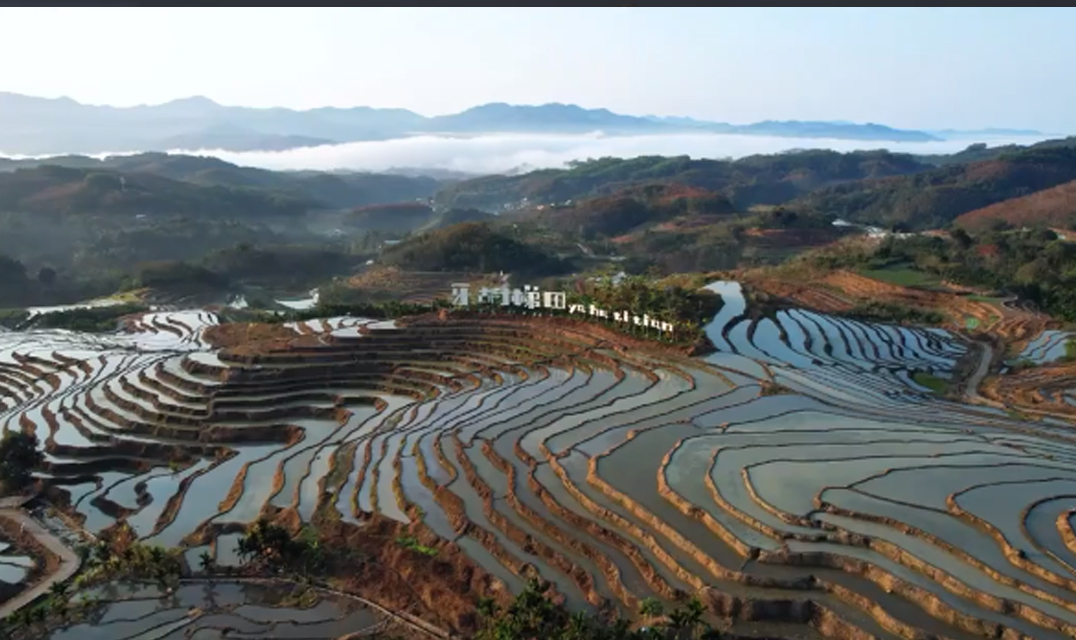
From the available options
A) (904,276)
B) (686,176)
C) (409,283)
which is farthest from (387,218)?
(904,276)

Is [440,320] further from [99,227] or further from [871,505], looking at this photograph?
[99,227]

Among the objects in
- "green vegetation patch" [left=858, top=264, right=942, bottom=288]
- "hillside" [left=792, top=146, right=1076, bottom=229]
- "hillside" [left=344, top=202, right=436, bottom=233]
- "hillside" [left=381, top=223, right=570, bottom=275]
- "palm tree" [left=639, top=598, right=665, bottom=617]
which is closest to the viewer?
"palm tree" [left=639, top=598, right=665, bottom=617]

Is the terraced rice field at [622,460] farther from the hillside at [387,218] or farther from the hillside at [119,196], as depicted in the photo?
the hillside at [387,218]

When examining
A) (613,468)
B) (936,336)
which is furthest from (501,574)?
(936,336)

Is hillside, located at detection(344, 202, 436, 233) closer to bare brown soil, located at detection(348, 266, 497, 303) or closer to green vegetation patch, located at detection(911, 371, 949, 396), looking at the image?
bare brown soil, located at detection(348, 266, 497, 303)

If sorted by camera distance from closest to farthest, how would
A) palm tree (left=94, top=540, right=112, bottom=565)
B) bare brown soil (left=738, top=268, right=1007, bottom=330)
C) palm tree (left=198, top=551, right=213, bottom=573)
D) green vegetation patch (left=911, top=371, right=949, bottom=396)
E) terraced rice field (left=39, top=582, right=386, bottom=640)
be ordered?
terraced rice field (left=39, top=582, right=386, bottom=640) → palm tree (left=198, top=551, right=213, bottom=573) → palm tree (left=94, top=540, right=112, bottom=565) → green vegetation patch (left=911, top=371, right=949, bottom=396) → bare brown soil (left=738, top=268, right=1007, bottom=330)

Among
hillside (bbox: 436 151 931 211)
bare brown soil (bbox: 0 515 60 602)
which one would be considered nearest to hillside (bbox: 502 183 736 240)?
hillside (bbox: 436 151 931 211)

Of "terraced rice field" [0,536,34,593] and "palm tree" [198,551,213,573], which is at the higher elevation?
"palm tree" [198,551,213,573]

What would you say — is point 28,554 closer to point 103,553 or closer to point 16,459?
point 103,553
